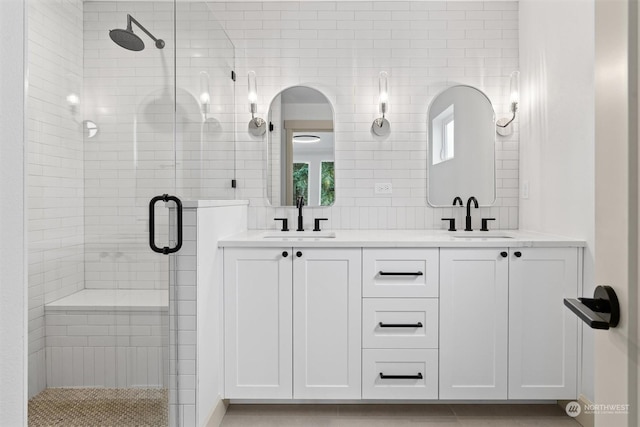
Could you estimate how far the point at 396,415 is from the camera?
7.61ft

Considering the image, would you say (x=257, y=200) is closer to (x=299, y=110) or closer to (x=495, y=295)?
(x=299, y=110)

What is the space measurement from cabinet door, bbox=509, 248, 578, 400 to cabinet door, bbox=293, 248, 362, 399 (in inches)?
32.2

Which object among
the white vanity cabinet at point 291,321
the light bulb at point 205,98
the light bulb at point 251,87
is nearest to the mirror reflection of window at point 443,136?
the white vanity cabinet at point 291,321

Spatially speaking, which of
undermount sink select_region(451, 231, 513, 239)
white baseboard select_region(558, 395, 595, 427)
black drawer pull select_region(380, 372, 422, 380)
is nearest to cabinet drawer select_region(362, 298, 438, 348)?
black drawer pull select_region(380, 372, 422, 380)

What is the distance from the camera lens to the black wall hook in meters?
0.64

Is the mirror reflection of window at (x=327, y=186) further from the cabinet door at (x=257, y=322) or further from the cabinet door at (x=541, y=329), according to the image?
the cabinet door at (x=541, y=329)

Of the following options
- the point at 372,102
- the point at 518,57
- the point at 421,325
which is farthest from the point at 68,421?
the point at 518,57

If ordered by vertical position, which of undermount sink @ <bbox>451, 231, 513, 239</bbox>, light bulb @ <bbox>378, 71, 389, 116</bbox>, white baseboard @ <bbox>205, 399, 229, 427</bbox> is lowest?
white baseboard @ <bbox>205, 399, 229, 427</bbox>

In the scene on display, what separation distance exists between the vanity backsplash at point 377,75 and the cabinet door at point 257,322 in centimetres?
82

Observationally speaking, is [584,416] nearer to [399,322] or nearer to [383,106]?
[399,322]

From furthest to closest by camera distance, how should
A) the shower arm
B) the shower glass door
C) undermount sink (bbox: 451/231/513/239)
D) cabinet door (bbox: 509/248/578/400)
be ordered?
undermount sink (bbox: 451/231/513/239)
cabinet door (bbox: 509/248/578/400)
the shower arm
the shower glass door

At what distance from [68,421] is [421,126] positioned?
8.40 ft

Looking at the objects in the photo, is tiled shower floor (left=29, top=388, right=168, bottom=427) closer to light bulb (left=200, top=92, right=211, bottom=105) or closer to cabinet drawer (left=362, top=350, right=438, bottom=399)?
cabinet drawer (left=362, top=350, right=438, bottom=399)

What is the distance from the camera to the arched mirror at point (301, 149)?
2.98m
